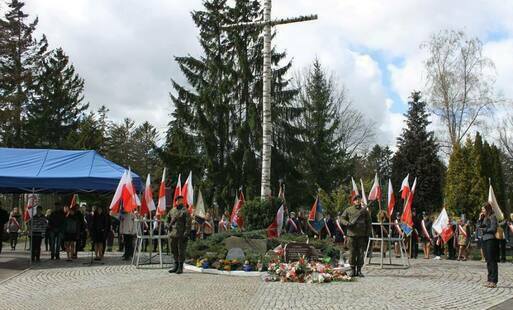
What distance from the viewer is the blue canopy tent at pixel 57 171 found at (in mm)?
16141

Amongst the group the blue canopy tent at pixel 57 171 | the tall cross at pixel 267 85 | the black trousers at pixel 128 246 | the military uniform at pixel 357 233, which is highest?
the tall cross at pixel 267 85

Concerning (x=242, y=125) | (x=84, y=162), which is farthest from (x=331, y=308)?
(x=242, y=125)

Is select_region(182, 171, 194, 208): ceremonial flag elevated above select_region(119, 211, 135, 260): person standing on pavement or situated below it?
above

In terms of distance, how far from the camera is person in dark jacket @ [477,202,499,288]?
11711mm

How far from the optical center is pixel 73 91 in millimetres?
49844

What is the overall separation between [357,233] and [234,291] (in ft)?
12.5

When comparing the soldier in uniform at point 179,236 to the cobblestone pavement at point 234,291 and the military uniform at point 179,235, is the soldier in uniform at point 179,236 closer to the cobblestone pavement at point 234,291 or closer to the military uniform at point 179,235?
the military uniform at point 179,235

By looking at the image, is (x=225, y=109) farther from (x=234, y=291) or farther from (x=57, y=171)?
(x=234, y=291)

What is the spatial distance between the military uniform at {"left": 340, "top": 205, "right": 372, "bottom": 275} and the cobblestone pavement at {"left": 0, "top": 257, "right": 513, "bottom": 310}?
470mm

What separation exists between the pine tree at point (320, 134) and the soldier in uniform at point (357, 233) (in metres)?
26.5

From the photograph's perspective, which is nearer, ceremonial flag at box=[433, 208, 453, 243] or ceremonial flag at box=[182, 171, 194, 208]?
ceremonial flag at box=[182, 171, 194, 208]

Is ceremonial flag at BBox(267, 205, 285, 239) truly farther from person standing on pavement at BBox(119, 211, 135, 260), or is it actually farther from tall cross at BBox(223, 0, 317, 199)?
person standing on pavement at BBox(119, 211, 135, 260)

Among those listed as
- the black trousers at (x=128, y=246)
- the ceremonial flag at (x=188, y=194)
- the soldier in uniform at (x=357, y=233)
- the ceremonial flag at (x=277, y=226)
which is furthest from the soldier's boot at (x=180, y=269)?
the black trousers at (x=128, y=246)

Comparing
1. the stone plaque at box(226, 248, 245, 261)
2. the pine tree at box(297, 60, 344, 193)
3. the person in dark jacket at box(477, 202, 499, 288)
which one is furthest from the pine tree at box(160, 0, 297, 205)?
the person in dark jacket at box(477, 202, 499, 288)
